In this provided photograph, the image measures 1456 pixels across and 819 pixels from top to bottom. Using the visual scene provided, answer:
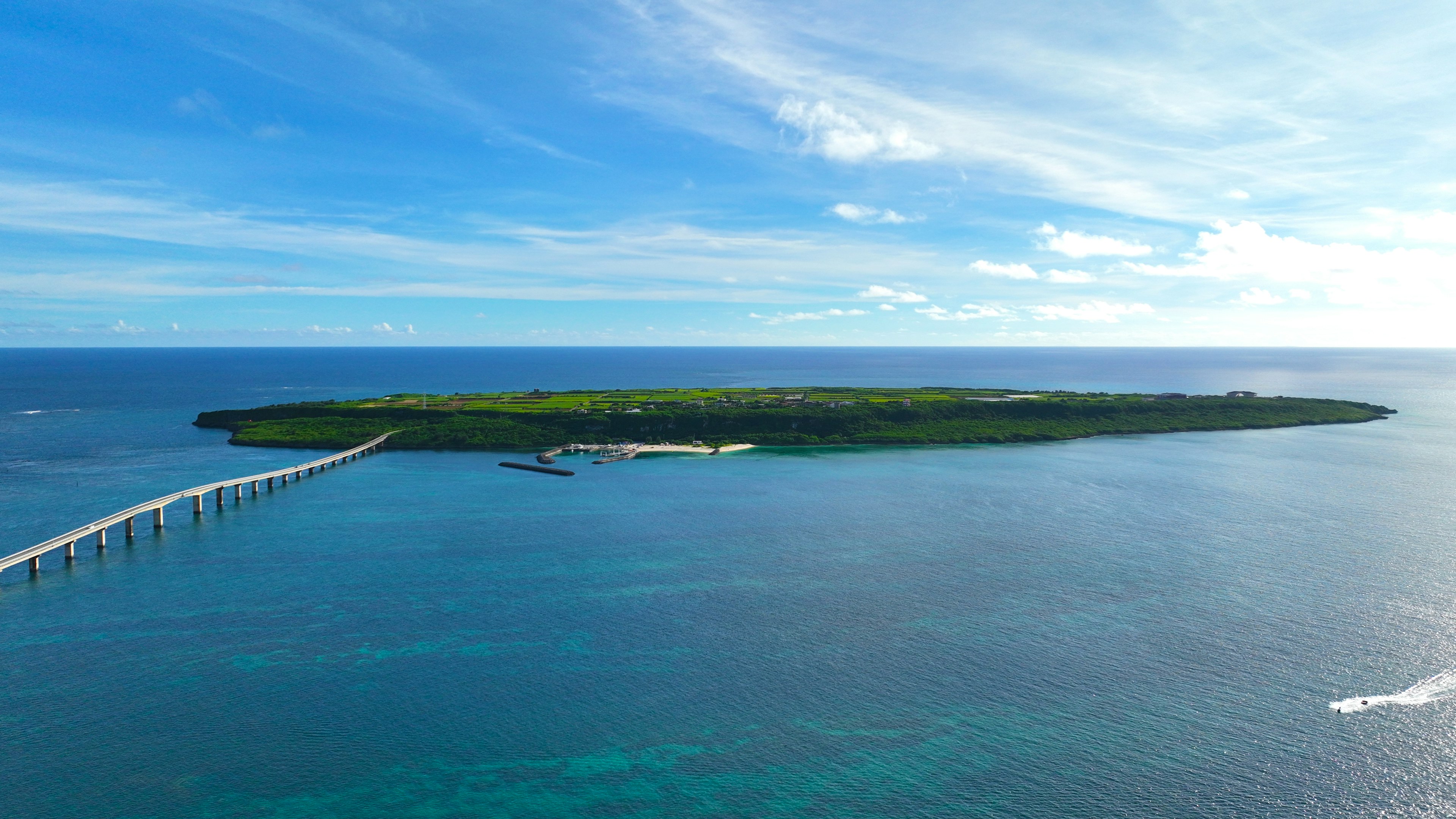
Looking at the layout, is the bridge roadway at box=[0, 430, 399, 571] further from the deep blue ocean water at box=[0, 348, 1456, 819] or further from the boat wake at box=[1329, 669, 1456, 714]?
the boat wake at box=[1329, 669, 1456, 714]

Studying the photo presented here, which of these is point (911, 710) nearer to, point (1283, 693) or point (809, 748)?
point (809, 748)

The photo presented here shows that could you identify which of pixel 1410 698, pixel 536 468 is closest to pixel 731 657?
pixel 1410 698

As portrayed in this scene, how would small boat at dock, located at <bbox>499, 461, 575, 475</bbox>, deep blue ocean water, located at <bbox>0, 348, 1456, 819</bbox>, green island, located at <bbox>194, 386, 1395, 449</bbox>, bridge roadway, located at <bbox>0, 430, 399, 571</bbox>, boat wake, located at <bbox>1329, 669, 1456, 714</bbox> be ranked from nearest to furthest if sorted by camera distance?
deep blue ocean water, located at <bbox>0, 348, 1456, 819</bbox>, boat wake, located at <bbox>1329, 669, 1456, 714</bbox>, bridge roadway, located at <bbox>0, 430, 399, 571</bbox>, small boat at dock, located at <bbox>499, 461, 575, 475</bbox>, green island, located at <bbox>194, 386, 1395, 449</bbox>

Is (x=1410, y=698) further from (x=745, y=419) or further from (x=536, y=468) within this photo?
(x=745, y=419)

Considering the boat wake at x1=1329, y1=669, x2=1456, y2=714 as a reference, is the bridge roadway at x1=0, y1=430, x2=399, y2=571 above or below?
above

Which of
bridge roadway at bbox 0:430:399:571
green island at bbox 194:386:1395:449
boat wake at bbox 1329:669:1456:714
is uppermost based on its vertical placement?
green island at bbox 194:386:1395:449

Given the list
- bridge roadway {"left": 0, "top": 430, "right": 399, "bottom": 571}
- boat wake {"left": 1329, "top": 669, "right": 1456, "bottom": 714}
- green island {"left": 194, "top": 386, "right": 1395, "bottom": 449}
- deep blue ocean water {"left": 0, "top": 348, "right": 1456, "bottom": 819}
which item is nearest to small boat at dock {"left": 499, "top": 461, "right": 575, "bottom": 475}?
deep blue ocean water {"left": 0, "top": 348, "right": 1456, "bottom": 819}
